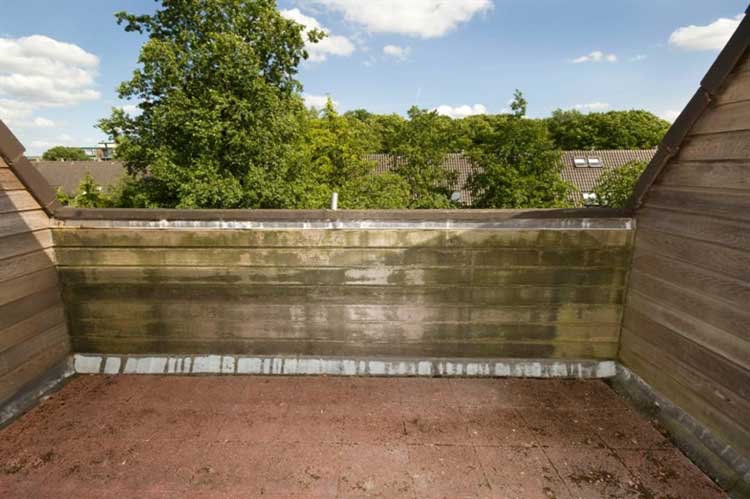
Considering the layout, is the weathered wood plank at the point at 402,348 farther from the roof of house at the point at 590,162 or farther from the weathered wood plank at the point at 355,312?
the roof of house at the point at 590,162

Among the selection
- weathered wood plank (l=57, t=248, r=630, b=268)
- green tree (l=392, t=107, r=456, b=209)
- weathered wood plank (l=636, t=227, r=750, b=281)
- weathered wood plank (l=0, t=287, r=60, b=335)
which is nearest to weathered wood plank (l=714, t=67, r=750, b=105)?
weathered wood plank (l=636, t=227, r=750, b=281)

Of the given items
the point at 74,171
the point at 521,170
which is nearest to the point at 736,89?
the point at 521,170

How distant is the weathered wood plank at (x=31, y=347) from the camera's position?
10.6 ft

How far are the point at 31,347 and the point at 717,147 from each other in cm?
606

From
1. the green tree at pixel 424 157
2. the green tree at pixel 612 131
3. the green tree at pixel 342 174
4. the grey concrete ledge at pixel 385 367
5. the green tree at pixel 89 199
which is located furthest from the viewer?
the green tree at pixel 612 131

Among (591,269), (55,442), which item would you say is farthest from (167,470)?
(591,269)

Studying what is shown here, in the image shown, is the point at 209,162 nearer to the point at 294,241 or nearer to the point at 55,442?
the point at 294,241

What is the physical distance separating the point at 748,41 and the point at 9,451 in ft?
20.0

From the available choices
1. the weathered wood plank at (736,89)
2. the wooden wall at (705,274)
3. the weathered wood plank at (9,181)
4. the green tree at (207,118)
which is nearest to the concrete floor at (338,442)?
the wooden wall at (705,274)

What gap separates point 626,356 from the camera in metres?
3.80

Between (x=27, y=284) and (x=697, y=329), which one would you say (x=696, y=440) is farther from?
(x=27, y=284)

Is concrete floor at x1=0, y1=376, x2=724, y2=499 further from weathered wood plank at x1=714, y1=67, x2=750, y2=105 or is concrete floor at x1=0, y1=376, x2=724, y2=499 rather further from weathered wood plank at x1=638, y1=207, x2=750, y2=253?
weathered wood plank at x1=714, y1=67, x2=750, y2=105

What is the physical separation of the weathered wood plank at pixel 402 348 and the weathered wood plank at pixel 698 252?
116cm

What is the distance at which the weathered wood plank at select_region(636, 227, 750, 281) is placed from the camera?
8.56ft
